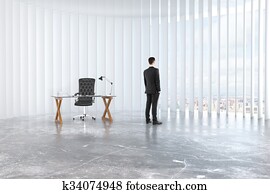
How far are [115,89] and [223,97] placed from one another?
3.77 meters

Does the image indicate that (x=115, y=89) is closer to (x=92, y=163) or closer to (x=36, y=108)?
(x=36, y=108)

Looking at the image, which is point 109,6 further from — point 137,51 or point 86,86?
point 86,86

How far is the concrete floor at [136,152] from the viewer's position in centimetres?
271

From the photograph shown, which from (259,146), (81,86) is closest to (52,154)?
(259,146)

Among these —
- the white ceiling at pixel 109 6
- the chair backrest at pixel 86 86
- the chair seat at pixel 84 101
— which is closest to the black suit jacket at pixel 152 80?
the chair seat at pixel 84 101

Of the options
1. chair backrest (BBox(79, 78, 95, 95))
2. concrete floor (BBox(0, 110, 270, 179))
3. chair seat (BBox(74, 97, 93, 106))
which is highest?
chair backrest (BBox(79, 78, 95, 95))

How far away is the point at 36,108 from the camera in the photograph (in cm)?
831

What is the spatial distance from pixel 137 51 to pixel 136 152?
21.3 ft

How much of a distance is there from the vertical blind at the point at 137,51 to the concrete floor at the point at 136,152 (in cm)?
242

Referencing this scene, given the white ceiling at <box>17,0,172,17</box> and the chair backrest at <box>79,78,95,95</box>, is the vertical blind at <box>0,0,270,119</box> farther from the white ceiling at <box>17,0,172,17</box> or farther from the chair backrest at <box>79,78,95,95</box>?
the chair backrest at <box>79,78,95,95</box>

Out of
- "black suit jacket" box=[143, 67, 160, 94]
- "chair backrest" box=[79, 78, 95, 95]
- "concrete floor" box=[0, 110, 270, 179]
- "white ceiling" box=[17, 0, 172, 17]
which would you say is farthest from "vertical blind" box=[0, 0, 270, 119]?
"black suit jacket" box=[143, 67, 160, 94]

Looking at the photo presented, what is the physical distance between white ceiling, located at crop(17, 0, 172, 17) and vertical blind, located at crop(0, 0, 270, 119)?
30mm

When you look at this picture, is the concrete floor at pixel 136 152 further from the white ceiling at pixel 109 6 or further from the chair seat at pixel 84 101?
the white ceiling at pixel 109 6

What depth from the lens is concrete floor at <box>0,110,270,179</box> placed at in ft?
8.89
